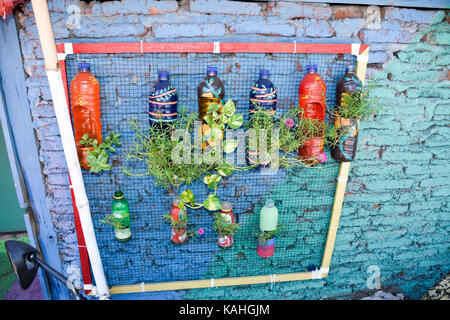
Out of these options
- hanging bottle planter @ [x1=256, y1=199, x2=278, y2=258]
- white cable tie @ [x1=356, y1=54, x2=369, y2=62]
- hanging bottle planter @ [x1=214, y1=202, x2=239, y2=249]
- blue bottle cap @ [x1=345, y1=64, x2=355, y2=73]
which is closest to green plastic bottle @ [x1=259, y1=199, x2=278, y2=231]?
hanging bottle planter @ [x1=256, y1=199, x2=278, y2=258]

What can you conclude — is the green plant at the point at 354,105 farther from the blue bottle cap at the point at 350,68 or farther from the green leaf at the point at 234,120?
the green leaf at the point at 234,120

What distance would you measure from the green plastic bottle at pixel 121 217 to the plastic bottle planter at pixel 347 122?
151 cm

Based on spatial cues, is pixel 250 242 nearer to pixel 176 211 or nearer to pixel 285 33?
pixel 176 211

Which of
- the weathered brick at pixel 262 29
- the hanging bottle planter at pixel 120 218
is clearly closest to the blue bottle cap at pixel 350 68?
the weathered brick at pixel 262 29

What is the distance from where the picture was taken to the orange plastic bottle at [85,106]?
70.8 inches

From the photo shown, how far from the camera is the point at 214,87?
1836 mm

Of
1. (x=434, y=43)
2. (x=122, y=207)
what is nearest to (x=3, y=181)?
(x=122, y=207)

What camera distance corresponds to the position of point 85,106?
72.1 inches

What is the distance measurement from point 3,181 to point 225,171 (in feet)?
7.64

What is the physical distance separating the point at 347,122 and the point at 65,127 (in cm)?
173

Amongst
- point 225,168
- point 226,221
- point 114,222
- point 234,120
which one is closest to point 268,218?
point 226,221

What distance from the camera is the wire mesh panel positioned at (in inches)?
75.9

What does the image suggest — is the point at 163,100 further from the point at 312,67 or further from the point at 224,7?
the point at 312,67

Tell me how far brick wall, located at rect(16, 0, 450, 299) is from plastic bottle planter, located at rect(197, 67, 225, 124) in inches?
11.0
